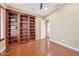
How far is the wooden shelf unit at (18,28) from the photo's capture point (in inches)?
204

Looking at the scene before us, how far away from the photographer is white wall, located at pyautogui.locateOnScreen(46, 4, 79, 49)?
160 inches

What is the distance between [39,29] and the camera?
647 cm

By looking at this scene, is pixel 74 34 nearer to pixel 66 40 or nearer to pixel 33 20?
pixel 66 40

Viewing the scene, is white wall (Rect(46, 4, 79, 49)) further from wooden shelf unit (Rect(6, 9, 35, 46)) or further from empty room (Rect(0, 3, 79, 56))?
wooden shelf unit (Rect(6, 9, 35, 46))

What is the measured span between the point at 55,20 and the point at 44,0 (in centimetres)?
260

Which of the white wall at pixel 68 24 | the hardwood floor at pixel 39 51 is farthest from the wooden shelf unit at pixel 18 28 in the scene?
the white wall at pixel 68 24

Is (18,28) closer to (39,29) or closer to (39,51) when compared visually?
(39,29)

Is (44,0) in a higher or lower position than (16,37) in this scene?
higher

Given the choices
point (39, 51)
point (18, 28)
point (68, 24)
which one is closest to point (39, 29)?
point (18, 28)

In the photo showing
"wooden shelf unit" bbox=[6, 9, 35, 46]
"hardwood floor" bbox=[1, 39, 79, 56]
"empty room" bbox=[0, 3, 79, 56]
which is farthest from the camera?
"wooden shelf unit" bbox=[6, 9, 35, 46]

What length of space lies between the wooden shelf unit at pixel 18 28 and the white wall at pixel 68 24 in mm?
1506

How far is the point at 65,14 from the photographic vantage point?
4785mm

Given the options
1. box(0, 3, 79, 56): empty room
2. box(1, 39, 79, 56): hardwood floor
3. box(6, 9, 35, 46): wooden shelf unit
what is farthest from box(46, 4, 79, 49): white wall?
box(6, 9, 35, 46): wooden shelf unit

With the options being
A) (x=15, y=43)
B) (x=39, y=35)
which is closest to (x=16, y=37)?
(x=15, y=43)
